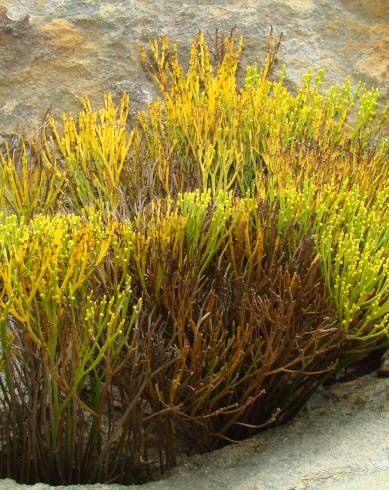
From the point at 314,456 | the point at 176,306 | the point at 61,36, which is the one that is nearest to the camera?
the point at 314,456

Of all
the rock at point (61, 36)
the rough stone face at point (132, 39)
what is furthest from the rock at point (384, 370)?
the rock at point (61, 36)

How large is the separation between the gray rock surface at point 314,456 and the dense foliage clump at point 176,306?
0.28 ft

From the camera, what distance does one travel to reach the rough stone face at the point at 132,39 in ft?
13.0

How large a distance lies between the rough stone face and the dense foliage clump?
2.93 ft

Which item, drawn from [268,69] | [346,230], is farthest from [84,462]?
[268,69]

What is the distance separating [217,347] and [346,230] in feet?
2.39

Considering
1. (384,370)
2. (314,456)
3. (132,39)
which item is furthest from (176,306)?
(132,39)

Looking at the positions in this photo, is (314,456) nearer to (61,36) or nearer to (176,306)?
(176,306)

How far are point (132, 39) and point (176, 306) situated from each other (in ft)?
7.26

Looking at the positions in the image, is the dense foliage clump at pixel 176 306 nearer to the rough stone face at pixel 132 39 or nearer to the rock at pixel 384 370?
the rock at pixel 384 370

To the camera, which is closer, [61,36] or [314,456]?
[314,456]

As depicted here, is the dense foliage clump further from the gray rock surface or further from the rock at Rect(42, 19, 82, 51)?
the rock at Rect(42, 19, 82, 51)

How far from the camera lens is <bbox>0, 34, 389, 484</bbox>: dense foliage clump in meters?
2.20

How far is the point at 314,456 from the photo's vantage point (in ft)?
7.55
